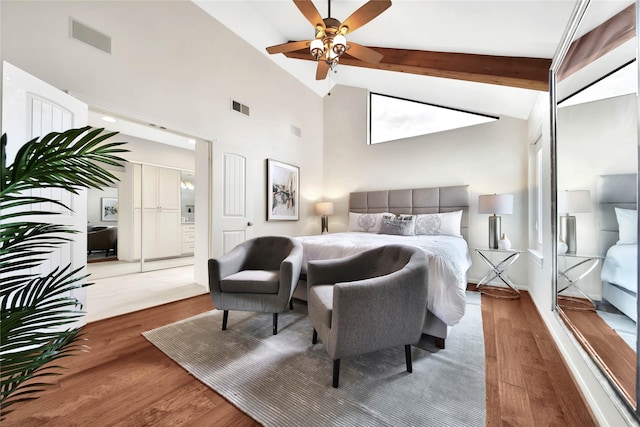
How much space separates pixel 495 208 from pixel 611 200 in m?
2.17

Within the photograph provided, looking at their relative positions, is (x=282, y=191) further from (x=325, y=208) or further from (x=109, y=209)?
(x=109, y=209)

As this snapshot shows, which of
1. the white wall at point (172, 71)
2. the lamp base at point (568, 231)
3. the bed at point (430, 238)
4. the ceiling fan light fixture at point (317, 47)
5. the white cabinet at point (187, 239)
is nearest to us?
the lamp base at point (568, 231)

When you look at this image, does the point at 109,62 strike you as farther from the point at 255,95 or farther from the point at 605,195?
the point at 605,195

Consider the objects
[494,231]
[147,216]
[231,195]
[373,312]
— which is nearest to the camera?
[373,312]

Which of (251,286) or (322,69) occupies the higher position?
(322,69)

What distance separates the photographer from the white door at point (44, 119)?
1.75 metres

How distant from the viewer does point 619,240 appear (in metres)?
1.18

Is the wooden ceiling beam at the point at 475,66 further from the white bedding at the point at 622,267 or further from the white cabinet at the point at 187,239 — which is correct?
the white cabinet at the point at 187,239

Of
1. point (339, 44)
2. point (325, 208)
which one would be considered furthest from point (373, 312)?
point (325, 208)

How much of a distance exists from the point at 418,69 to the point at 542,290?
9.31 feet

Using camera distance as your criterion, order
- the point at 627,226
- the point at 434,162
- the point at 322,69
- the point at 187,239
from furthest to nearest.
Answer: the point at 187,239 → the point at 434,162 → the point at 322,69 → the point at 627,226

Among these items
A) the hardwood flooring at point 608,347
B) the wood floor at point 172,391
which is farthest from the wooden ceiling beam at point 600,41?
the wood floor at point 172,391

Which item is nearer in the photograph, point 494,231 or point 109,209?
point 494,231

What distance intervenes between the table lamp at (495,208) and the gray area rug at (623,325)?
2146 millimetres
